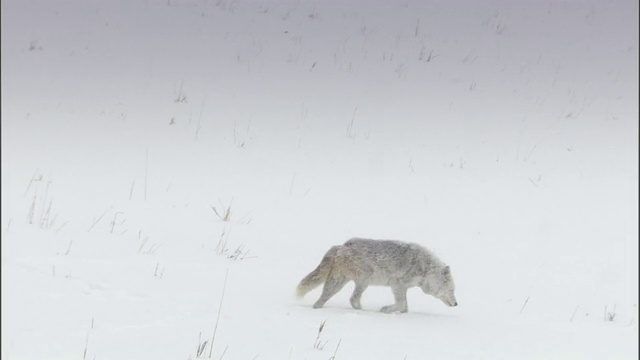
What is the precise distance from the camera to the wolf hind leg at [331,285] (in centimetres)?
625

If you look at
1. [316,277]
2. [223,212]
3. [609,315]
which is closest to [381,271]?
[316,277]

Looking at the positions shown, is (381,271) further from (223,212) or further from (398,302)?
(223,212)

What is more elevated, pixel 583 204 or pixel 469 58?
pixel 469 58

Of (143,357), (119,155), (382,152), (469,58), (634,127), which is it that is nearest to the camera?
(143,357)

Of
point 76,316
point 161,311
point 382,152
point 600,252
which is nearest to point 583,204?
point 600,252

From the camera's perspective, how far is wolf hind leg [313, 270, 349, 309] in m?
6.25

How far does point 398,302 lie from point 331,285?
58cm

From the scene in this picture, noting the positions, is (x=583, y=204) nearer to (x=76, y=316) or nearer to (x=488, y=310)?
(x=488, y=310)

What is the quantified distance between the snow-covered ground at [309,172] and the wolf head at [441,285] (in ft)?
0.41

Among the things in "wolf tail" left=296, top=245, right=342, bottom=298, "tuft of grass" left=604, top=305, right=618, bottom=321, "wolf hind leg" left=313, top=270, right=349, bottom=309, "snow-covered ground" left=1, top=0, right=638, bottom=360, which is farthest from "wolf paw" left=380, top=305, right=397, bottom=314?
"tuft of grass" left=604, top=305, right=618, bottom=321

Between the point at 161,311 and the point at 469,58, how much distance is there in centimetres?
955

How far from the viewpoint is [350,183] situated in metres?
9.41

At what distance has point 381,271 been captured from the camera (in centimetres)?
649

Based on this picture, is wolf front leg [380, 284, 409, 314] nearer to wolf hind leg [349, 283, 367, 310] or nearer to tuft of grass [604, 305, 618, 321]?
wolf hind leg [349, 283, 367, 310]
